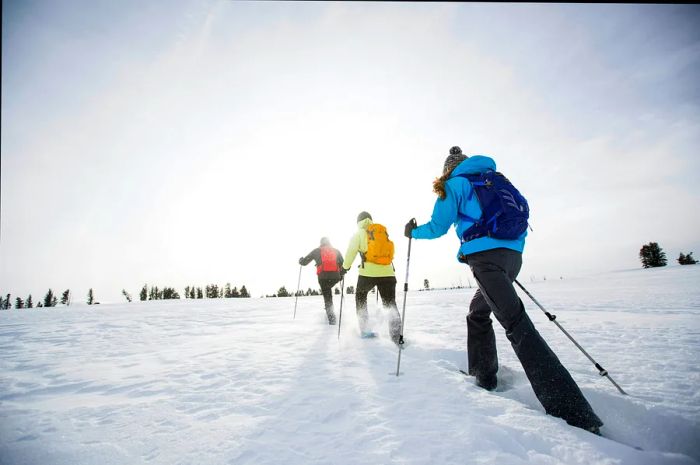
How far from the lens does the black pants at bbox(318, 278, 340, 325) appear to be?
8070 millimetres

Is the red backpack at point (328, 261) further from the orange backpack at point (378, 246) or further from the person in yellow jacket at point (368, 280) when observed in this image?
the orange backpack at point (378, 246)

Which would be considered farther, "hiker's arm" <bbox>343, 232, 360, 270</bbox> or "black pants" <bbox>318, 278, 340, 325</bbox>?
"black pants" <bbox>318, 278, 340, 325</bbox>

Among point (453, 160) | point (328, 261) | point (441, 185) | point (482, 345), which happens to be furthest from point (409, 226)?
point (328, 261)

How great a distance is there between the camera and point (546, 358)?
260cm

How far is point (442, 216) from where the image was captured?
3.38 meters

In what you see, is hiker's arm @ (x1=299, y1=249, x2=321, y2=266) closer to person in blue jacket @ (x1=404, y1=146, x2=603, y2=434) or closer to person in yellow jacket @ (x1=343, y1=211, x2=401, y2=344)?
person in yellow jacket @ (x1=343, y1=211, x2=401, y2=344)

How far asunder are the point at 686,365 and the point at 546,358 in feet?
7.73

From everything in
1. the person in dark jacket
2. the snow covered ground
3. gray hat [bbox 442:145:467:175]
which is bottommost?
the snow covered ground

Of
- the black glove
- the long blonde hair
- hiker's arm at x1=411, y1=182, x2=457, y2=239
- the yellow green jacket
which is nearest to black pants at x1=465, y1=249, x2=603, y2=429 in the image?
hiker's arm at x1=411, y1=182, x2=457, y2=239

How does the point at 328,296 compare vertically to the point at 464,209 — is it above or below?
below

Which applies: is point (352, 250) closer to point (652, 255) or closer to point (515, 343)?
point (515, 343)

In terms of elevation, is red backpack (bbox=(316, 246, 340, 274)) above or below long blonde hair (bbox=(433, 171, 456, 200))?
below

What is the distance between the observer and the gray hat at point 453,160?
3.50 metres

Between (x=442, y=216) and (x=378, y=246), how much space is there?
9.21 feet
